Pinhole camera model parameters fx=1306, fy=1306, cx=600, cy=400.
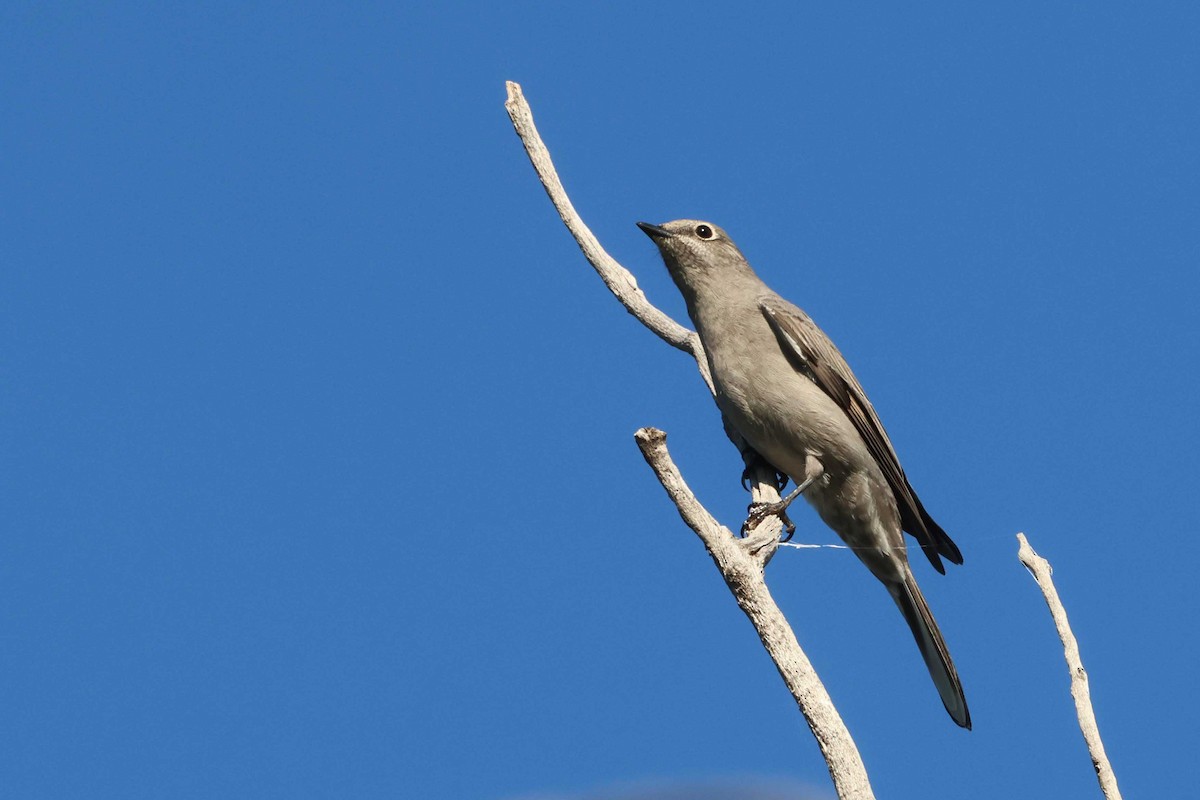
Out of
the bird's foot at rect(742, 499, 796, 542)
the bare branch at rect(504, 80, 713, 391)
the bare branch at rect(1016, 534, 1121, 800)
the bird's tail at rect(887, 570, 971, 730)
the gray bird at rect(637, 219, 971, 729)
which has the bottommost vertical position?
the bare branch at rect(1016, 534, 1121, 800)

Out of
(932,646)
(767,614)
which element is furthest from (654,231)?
(767,614)

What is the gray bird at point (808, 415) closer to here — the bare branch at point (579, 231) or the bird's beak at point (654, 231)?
the bird's beak at point (654, 231)

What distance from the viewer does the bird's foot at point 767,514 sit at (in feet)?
25.7

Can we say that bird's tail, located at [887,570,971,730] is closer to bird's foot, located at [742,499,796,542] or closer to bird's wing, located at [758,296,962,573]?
bird's wing, located at [758,296,962,573]

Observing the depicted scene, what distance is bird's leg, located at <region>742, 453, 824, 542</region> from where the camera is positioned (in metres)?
7.85

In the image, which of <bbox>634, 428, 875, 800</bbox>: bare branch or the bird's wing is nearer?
<bbox>634, 428, 875, 800</bbox>: bare branch

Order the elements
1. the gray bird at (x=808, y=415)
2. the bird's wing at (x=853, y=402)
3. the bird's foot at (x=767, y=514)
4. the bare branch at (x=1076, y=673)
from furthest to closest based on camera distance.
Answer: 1. the bird's wing at (x=853, y=402)
2. the gray bird at (x=808, y=415)
3. the bird's foot at (x=767, y=514)
4. the bare branch at (x=1076, y=673)

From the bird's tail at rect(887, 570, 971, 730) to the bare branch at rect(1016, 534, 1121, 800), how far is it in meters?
2.42

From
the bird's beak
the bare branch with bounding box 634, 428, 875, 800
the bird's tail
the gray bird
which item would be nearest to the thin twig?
the bare branch with bounding box 634, 428, 875, 800

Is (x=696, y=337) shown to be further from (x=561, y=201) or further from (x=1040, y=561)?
(x=1040, y=561)

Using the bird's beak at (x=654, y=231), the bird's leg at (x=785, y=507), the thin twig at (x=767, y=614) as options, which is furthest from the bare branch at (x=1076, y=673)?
the bird's beak at (x=654, y=231)

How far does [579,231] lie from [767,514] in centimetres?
229

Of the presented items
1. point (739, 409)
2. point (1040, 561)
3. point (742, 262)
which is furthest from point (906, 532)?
point (1040, 561)

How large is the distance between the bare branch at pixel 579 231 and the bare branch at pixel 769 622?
2.90m
